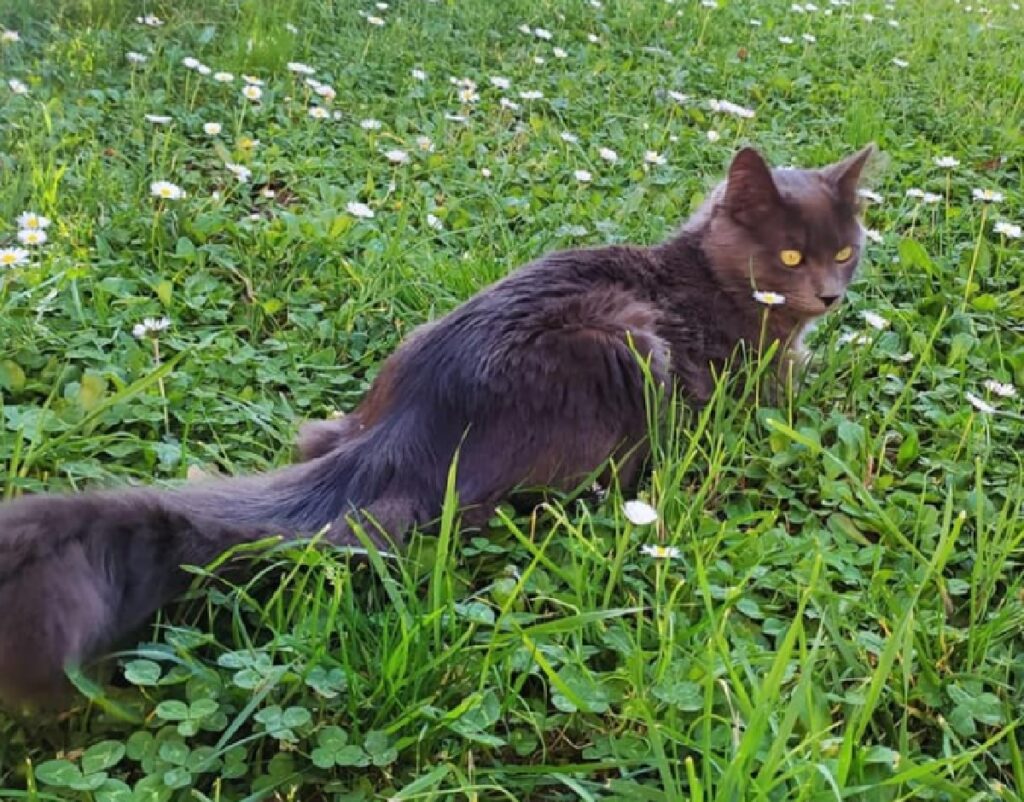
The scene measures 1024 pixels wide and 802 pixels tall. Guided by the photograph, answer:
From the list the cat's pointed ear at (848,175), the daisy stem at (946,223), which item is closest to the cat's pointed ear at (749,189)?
the cat's pointed ear at (848,175)

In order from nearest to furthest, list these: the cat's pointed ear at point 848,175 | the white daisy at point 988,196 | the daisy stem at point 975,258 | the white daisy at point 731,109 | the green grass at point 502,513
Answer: the green grass at point 502,513
the cat's pointed ear at point 848,175
the daisy stem at point 975,258
the white daisy at point 988,196
the white daisy at point 731,109

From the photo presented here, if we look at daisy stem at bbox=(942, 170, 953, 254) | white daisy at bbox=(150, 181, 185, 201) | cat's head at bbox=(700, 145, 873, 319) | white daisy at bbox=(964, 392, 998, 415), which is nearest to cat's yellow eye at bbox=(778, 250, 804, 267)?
cat's head at bbox=(700, 145, 873, 319)

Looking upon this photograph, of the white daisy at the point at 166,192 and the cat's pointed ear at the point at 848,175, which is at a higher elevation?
the cat's pointed ear at the point at 848,175

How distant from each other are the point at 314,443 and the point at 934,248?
2.21m

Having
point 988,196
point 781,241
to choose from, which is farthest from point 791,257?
point 988,196

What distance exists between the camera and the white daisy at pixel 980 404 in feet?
7.43

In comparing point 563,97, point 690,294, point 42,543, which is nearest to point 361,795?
point 42,543

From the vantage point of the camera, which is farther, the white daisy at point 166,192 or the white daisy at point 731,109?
the white daisy at point 731,109

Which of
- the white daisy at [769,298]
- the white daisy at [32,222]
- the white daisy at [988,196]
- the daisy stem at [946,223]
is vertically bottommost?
the white daisy at [32,222]

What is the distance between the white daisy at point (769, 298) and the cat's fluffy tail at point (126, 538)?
111 cm

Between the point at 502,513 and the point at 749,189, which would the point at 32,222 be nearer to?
the point at 502,513

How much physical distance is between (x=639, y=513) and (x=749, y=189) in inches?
47.3

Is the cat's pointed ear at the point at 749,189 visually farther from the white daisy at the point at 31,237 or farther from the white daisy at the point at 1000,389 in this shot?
the white daisy at the point at 31,237

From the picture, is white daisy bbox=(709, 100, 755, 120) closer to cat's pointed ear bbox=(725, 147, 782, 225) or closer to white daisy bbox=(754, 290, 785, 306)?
cat's pointed ear bbox=(725, 147, 782, 225)
